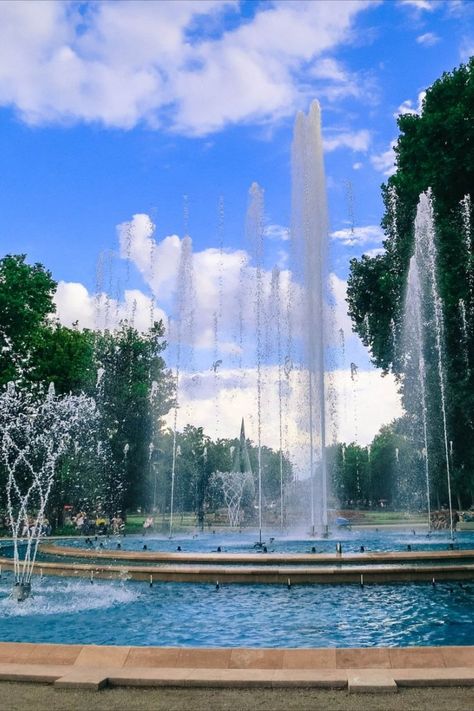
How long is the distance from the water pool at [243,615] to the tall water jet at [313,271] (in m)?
12.4

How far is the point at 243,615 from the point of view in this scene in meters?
11.3

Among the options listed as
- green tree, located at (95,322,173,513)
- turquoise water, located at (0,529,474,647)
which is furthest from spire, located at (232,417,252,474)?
turquoise water, located at (0,529,474,647)

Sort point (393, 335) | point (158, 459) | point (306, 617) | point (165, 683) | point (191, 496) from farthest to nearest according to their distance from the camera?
point (191, 496), point (158, 459), point (393, 335), point (306, 617), point (165, 683)

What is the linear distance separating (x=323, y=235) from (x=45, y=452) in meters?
22.5

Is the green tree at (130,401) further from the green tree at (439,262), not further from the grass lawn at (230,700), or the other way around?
the grass lawn at (230,700)

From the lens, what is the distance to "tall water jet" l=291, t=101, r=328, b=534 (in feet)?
86.6

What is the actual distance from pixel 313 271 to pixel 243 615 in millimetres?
17902

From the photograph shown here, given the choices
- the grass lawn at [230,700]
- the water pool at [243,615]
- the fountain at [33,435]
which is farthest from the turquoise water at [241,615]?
the fountain at [33,435]

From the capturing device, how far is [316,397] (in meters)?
26.4

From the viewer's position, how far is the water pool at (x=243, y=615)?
9.89m

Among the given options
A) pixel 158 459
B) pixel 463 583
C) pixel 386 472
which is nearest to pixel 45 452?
pixel 158 459

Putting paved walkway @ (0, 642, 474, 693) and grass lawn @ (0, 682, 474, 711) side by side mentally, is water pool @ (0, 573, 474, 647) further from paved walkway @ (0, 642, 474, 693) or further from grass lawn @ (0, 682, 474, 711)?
grass lawn @ (0, 682, 474, 711)

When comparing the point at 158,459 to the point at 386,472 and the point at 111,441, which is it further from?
the point at 386,472

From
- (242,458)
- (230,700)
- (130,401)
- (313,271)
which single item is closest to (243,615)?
(230,700)
